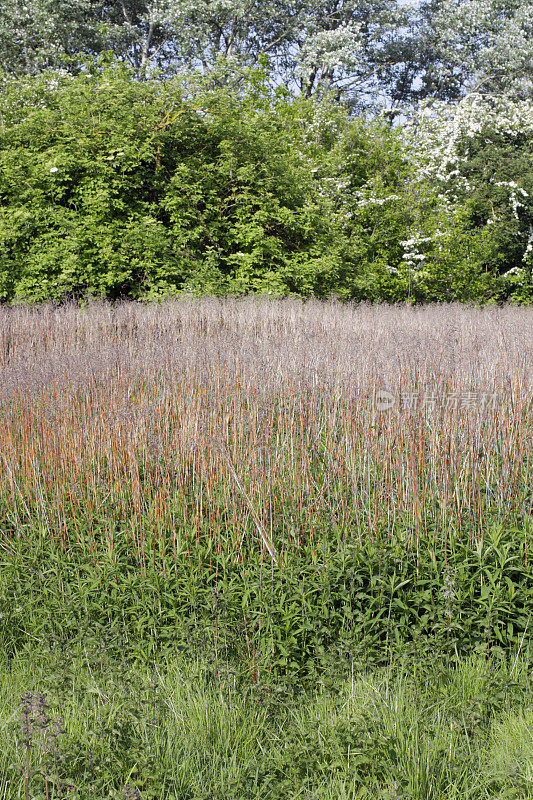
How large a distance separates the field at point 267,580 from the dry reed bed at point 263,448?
0.02 metres

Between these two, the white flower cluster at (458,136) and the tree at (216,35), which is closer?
the white flower cluster at (458,136)

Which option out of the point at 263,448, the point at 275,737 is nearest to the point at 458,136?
the point at 263,448

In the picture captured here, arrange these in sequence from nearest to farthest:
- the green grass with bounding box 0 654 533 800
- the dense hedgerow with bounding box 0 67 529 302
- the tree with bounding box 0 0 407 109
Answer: the green grass with bounding box 0 654 533 800
the dense hedgerow with bounding box 0 67 529 302
the tree with bounding box 0 0 407 109

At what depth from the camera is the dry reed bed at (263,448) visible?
11.3 ft

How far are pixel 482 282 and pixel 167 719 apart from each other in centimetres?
1443

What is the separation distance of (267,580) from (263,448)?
3.12 feet

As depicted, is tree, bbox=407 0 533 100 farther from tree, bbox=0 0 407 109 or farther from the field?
the field

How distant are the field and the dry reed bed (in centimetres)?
2

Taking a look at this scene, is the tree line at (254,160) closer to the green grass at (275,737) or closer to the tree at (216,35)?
the tree at (216,35)

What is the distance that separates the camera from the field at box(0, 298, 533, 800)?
86.0 inches

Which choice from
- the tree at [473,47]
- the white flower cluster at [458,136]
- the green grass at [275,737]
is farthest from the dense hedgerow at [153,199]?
the tree at [473,47]

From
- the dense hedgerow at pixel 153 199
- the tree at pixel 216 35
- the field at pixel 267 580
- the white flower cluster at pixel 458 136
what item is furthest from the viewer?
the tree at pixel 216 35

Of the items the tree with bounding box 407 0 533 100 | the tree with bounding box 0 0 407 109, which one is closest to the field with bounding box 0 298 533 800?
the tree with bounding box 0 0 407 109

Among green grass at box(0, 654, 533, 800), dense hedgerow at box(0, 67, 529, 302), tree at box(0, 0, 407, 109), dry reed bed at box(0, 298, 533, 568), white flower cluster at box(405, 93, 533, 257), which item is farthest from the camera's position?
tree at box(0, 0, 407, 109)
